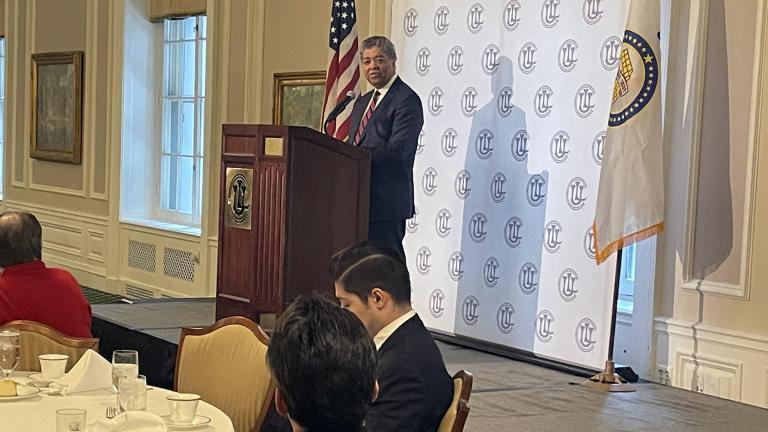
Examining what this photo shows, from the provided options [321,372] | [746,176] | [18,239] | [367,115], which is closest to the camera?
[321,372]

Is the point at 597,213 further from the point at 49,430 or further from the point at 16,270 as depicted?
the point at 49,430

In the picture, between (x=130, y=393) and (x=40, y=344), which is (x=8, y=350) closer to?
(x=130, y=393)

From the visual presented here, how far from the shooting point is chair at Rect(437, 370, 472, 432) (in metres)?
2.69

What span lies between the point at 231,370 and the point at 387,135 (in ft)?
7.04

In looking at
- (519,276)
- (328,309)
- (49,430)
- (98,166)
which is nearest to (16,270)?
(49,430)

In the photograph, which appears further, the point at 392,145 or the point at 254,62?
the point at 254,62

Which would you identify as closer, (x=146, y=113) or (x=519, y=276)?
(x=519, y=276)

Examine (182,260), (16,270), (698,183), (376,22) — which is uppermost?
(376,22)

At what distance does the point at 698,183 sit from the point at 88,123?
281 inches

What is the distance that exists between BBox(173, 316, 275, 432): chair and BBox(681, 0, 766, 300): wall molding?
2.50 m

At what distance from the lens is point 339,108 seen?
Answer: 631cm

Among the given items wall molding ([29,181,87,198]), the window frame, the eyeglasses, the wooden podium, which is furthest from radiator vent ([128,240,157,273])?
the eyeglasses

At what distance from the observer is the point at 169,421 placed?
2887 mm

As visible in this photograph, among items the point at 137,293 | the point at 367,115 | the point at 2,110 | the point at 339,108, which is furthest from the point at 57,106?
the point at 367,115
